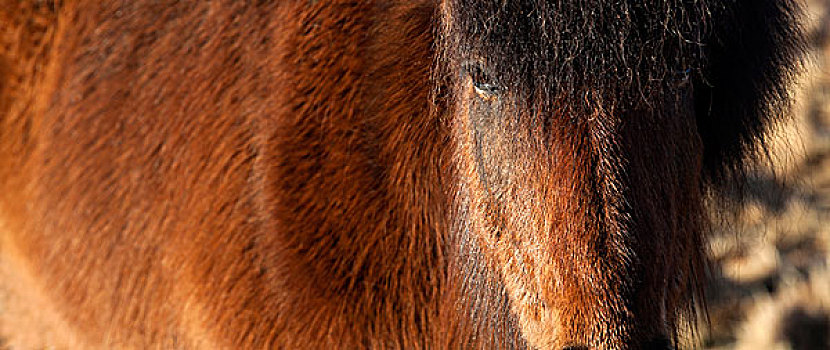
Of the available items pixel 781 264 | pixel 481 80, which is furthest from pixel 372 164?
pixel 781 264

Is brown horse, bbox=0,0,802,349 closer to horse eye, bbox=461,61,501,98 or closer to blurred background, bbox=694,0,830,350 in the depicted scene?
horse eye, bbox=461,61,501,98

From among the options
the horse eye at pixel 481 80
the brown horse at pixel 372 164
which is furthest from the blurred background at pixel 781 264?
the horse eye at pixel 481 80

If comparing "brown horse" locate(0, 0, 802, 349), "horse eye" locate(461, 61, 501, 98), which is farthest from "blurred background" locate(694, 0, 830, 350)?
"horse eye" locate(461, 61, 501, 98)

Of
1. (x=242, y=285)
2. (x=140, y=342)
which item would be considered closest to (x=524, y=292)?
(x=242, y=285)

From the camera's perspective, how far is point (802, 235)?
4102 millimetres

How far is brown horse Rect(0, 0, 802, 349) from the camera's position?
1403 mm

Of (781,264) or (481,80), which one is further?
(781,264)

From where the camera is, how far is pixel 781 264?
3.97 meters

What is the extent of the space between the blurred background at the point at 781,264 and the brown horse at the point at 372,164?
6.37 feet

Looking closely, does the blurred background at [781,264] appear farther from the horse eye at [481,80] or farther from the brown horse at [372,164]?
the horse eye at [481,80]

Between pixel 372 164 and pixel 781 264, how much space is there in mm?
3036

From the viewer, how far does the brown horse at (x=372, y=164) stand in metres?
1.40

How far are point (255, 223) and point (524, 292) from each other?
2.10 feet

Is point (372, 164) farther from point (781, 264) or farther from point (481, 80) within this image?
point (781, 264)
